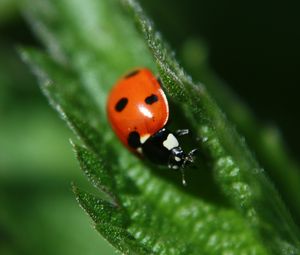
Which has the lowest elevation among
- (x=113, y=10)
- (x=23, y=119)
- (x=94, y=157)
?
(x=94, y=157)

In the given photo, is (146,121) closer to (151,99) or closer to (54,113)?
(151,99)

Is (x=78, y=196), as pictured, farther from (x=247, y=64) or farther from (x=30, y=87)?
(x=247, y=64)

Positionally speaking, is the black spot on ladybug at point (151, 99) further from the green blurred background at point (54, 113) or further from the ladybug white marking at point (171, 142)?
the green blurred background at point (54, 113)

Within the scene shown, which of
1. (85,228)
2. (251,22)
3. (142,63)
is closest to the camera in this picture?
(142,63)

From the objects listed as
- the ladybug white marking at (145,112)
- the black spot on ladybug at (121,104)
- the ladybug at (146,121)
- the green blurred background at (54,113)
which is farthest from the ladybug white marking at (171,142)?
the green blurred background at (54,113)

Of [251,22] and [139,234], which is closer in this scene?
[139,234]

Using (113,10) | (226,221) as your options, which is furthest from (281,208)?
(113,10)
